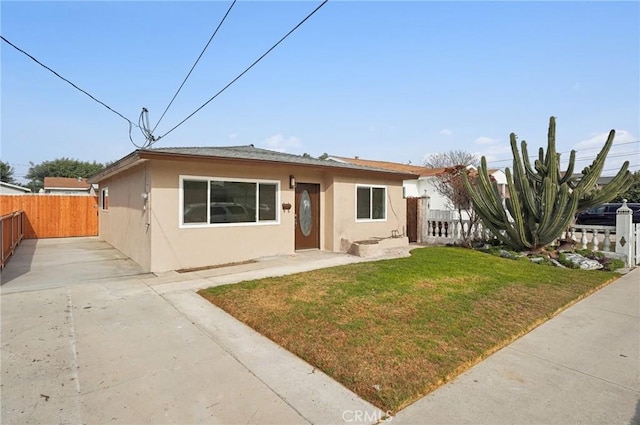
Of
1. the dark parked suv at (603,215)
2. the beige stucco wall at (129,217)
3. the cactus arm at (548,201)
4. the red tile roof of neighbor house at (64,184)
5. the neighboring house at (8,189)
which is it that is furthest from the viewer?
the red tile roof of neighbor house at (64,184)

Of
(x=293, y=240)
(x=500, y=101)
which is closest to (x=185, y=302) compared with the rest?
(x=293, y=240)

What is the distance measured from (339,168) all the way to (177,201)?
479 cm

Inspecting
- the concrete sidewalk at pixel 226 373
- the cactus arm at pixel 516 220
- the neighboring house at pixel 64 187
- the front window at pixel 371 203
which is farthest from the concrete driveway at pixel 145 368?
the neighboring house at pixel 64 187

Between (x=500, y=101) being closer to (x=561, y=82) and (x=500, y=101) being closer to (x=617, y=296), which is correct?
(x=561, y=82)

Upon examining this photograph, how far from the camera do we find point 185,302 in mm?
5422

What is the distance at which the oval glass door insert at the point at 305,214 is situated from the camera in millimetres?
10555

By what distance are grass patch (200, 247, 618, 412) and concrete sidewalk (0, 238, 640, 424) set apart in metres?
0.17

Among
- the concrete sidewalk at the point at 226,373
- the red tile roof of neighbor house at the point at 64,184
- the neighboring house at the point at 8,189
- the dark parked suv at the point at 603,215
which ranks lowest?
the concrete sidewalk at the point at 226,373

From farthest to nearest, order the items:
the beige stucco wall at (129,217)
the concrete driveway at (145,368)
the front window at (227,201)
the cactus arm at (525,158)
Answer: the cactus arm at (525,158)
the beige stucco wall at (129,217)
the front window at (227,201)
the concrete driveway at (145,368)

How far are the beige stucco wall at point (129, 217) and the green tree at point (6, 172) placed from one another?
165ft

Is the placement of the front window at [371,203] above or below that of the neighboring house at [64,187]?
below

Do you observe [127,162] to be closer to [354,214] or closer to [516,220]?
[354,214]

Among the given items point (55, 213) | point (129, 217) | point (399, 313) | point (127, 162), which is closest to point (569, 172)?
point (399, 313)

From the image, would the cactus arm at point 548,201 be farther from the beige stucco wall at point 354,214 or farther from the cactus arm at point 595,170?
the beige stucco wall at point 354,214
